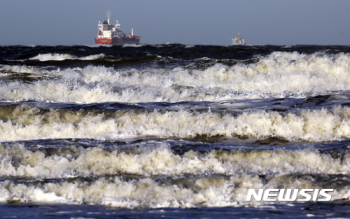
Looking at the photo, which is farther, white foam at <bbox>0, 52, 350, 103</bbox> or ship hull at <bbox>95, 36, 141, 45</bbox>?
ship hull at <bbox>95, 36, 141, 45</bbox>

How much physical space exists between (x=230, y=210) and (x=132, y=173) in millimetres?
2244

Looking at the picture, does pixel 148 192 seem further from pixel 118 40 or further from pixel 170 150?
pixel 118 40

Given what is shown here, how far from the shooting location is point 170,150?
769 centimetres

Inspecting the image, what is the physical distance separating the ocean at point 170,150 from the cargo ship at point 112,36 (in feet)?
245

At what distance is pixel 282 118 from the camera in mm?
10039
